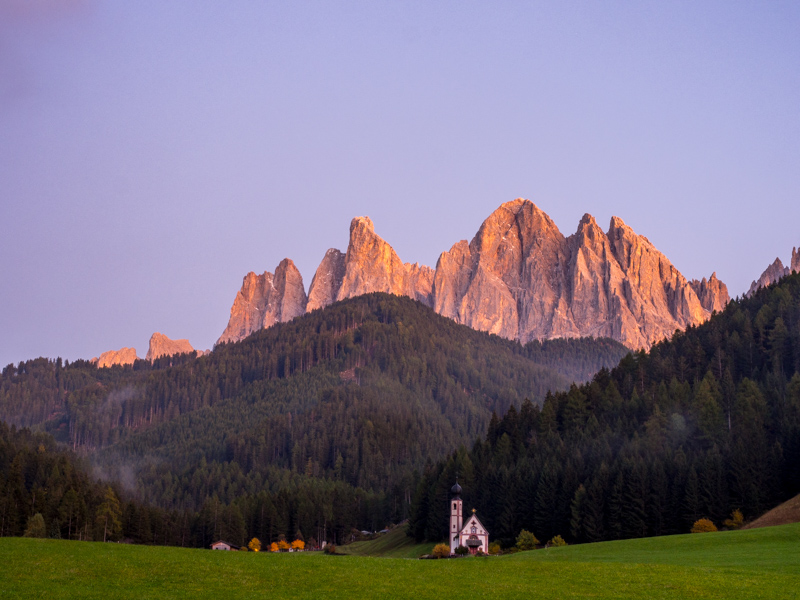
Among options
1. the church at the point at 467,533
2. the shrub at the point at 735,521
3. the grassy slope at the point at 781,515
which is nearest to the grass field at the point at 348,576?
the grassy slope at the point at 781,515

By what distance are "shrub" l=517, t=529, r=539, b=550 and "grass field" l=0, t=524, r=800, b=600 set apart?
3482cm

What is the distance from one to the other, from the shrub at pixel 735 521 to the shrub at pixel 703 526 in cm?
181

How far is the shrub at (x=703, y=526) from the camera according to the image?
74.6 m

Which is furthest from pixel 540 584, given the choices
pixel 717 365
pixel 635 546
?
pixel 717 365

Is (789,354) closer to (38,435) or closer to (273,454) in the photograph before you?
(273,454)

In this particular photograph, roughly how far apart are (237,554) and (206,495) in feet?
393

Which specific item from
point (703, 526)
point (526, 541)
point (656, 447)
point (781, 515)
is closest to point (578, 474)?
point (656, 447)

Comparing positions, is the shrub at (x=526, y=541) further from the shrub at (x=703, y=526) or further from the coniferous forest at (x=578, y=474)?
the shrub at (x=703, y=526)

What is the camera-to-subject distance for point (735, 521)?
7725 cm

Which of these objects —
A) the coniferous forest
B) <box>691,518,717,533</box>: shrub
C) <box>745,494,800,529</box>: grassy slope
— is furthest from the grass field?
the coniferous forest

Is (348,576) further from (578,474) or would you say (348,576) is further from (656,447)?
(656,447)

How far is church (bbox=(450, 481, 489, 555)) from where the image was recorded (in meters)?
85.2

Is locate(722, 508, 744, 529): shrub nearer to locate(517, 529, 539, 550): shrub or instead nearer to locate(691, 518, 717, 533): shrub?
locate(691, 518, 717, 533): shrub

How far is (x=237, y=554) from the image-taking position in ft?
150
